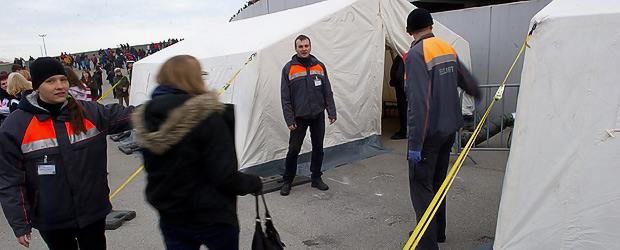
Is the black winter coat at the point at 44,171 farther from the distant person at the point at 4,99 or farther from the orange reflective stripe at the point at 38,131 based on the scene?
the distant person at the point at 4,99

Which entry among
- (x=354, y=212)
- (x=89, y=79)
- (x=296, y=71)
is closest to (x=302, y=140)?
(x=296, y=71)

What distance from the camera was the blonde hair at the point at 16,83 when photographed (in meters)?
3.83

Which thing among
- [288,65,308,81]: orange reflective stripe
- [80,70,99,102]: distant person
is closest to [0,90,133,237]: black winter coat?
[288,65,308,81]: orange reflective stripe

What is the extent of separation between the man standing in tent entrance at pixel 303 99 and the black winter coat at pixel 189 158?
2890mm

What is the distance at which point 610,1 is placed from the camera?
2285 millimetres

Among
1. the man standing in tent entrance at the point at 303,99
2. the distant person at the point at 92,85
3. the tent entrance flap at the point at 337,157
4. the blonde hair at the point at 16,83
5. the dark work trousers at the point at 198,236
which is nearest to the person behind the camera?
the dark work trousers at the point at 198,236

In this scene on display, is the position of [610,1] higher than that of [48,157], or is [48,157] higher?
[610,1]

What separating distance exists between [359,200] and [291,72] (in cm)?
174

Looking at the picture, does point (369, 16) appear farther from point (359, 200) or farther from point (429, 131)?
point (429, 131)

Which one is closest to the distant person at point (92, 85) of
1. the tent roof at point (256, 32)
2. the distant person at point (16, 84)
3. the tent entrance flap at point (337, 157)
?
the tent roof at point (256, 32)

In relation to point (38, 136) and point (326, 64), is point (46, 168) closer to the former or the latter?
point (38, 136)

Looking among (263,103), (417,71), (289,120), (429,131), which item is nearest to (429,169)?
(429,131)

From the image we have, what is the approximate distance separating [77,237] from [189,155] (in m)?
1.19

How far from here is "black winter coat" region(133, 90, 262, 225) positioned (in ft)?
5.73
